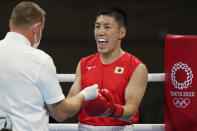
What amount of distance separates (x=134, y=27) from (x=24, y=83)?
10.2ft

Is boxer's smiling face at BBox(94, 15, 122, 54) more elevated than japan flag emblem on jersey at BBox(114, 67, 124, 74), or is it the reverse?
boxer's smiling face at BBox(94, 15, 122, 54)

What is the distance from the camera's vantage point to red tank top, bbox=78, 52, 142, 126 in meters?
2.53

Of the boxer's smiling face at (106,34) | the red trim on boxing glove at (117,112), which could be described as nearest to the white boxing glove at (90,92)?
the red trim on boxing glove at (117,112)

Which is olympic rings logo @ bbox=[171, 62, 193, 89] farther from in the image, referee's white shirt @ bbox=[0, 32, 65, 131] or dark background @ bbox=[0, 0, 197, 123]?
dark background @ bbox=[0, 0, 197, 123]

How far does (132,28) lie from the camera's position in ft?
16.1

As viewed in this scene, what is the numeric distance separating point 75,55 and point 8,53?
3050 millimetres

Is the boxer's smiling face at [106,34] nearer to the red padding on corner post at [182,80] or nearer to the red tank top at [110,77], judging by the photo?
the red tank top at [110,77]

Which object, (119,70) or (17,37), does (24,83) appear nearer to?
(17,37)

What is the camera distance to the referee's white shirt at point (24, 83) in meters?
1.96

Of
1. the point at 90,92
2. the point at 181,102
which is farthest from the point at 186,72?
the point at 90,92

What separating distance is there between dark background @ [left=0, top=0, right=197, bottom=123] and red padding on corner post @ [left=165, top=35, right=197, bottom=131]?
2.24 metres

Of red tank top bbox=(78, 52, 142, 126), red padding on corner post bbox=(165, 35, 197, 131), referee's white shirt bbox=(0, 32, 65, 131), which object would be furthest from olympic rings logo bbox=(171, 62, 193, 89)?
referee's white shirt bbox=(0, 32, 65, 131)

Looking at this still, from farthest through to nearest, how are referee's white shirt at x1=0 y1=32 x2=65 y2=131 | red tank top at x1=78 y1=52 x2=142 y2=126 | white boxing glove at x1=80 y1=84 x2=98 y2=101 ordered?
red tank top at x1=78 y1=52 x2=142 y2=126
white boxing glove at x1=80 y1=84 x2=98 y2=101
referee's white shirt at x1=0 y1=32 x2=65 y2=131

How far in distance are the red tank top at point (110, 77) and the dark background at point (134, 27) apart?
7.38 ft
